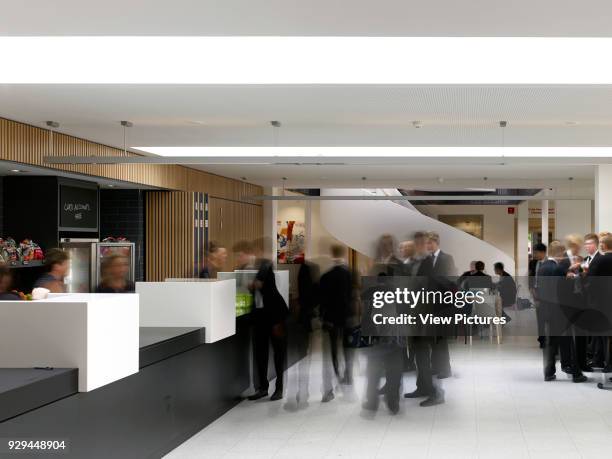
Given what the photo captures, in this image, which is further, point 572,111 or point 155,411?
point 572,111

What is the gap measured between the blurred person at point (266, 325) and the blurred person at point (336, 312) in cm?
47

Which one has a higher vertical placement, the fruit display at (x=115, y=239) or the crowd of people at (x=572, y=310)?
the fruit display at (x=115, y=239)

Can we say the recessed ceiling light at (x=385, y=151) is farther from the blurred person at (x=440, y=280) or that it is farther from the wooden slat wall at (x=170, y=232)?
the wooden slat wall at (x=170, y=232)

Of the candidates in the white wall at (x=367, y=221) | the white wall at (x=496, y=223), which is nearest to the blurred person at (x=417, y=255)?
the white wall at (x=367, y=221)

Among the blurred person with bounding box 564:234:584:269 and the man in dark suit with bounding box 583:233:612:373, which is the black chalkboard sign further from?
the man in dark suit with bounding box 583:233:612:373

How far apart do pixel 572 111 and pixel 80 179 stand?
601 cm

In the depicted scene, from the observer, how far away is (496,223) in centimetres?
2527

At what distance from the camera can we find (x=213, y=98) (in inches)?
275

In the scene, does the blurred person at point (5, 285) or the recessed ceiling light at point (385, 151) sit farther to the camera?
the recessed ceiling light at point (385, 151)

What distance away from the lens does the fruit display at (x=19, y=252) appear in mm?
8703
